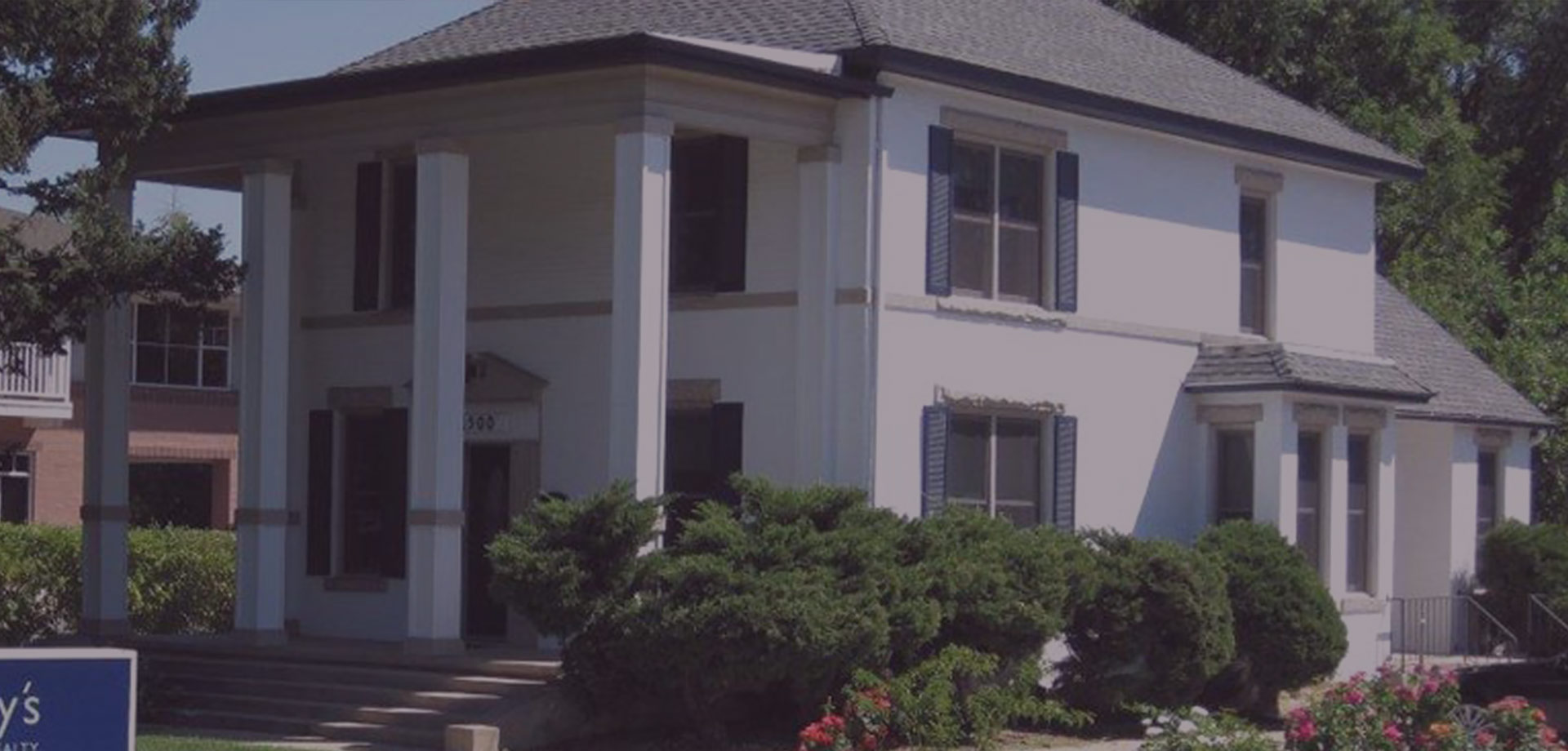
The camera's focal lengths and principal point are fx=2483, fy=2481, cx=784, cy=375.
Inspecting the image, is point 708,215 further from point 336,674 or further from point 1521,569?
point 1521,569


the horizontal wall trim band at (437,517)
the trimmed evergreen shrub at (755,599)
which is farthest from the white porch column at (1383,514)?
the horizontal wall trim band at (437,517)

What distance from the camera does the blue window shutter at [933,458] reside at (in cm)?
2369

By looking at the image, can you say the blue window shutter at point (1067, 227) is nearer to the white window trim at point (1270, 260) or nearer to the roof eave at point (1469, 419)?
the white window trim at point (1270, 260)

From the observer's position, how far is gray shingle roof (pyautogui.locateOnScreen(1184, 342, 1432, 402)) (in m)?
26.5

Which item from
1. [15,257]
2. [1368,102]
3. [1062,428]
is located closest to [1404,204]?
[1368,102]

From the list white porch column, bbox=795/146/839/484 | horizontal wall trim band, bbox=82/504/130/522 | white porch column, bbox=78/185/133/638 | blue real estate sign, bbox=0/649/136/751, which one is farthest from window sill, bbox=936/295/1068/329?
blue real estate sign, bbox=0/649/136/751

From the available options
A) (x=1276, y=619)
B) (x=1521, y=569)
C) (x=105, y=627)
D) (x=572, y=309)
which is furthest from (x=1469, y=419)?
(x=105, y=627)

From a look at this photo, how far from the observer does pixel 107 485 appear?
25828 millimetres

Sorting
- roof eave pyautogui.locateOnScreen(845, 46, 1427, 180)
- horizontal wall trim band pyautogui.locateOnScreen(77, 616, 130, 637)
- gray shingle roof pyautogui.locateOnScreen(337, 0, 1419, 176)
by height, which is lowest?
horizontal wall trim band pyautogui.locateOnScreen(77, 616, 130, 637)

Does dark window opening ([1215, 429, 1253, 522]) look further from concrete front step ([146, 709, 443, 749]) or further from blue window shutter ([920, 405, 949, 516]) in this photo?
concrete front step ([146, 709, 443, 749])

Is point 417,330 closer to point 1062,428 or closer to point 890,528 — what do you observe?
point 890,528

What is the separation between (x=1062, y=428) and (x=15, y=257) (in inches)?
407

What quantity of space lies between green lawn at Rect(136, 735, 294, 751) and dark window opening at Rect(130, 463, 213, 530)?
1108 inches

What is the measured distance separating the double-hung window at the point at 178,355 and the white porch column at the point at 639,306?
28409 mm
